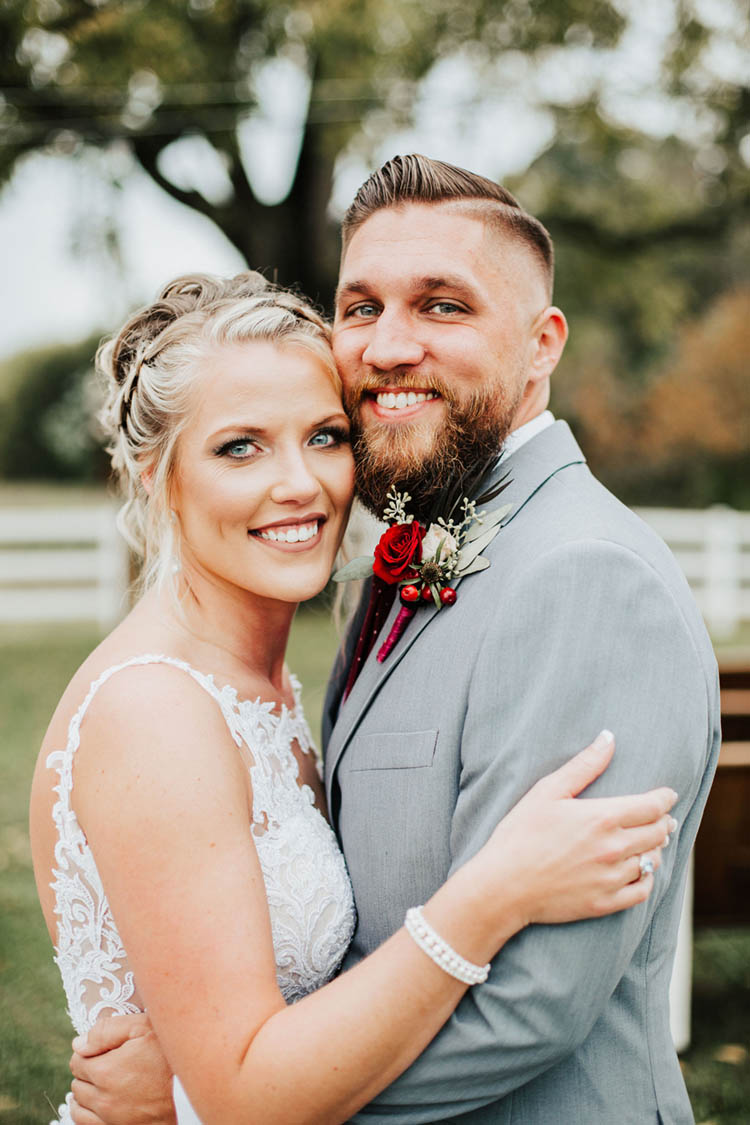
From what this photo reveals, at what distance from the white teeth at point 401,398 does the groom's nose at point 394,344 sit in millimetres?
58

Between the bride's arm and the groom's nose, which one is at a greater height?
the groom's nose

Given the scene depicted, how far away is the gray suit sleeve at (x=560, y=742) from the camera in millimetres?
1739

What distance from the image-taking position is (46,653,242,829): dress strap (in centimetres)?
212

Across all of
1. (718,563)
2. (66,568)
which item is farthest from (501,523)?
(718,563)

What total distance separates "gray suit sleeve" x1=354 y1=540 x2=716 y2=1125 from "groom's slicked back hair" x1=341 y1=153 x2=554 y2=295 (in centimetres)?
96

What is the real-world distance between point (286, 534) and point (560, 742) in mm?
912

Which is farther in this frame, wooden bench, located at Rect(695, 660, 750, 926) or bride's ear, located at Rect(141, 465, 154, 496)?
wooden bench, located at Rect(695, 660, 750, 926)

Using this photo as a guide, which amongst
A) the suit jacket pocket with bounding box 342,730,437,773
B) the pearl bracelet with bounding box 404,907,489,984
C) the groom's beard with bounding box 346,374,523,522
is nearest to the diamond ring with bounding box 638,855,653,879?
the pearl bracelet with bounding box 404,907,489,984

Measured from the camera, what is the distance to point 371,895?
2098 millimetres

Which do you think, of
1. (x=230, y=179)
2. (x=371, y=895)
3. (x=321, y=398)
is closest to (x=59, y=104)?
(x=230, y=179)

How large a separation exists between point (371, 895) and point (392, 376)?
109 centimetres

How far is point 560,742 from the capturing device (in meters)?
1.75

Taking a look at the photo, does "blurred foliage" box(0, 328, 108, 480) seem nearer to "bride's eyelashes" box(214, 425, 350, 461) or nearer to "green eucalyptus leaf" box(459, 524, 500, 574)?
"bride's eyelashes" box(214, 425, 350, 461)

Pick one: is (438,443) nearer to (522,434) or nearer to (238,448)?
(522,434)
